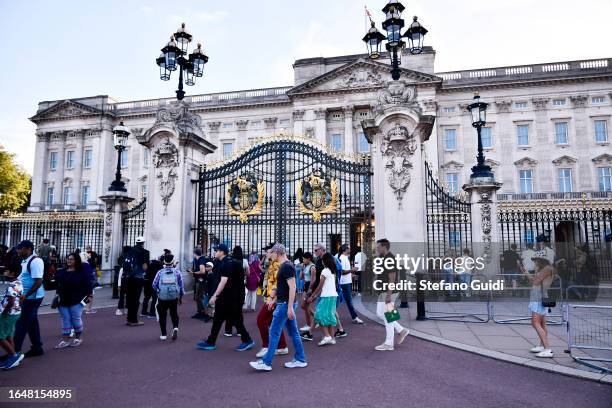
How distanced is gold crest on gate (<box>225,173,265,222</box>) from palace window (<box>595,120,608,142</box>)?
3771 cm

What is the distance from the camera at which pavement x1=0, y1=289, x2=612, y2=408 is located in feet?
15.0

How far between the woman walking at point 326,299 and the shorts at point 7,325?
4626 mm

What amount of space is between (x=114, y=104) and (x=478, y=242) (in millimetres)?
47561

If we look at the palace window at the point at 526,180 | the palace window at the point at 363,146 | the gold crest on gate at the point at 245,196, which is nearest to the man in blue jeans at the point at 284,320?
the gold crest on gate at the point at 245,196

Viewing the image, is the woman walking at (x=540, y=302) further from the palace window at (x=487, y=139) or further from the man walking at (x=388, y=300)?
the palace window at (x=487, y=139)

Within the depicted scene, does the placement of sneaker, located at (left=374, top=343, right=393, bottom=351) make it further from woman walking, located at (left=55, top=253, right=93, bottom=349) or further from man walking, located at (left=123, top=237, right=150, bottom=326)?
man walking, located at (left=123, top=237, right=150, bottom=326)

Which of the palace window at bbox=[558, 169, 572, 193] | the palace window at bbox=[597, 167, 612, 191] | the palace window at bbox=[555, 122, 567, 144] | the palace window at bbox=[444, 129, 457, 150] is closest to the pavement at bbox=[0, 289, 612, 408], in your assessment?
the palace window at bbox=[444, 129, 457, 150]

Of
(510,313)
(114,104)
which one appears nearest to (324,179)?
(510,313)

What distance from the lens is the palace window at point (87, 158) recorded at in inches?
1868

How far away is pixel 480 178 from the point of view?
13031 millimetres

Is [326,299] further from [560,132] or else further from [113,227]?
[560,132]

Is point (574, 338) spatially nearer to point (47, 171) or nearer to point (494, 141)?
point (494, 141)

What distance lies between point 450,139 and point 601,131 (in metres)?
13.7

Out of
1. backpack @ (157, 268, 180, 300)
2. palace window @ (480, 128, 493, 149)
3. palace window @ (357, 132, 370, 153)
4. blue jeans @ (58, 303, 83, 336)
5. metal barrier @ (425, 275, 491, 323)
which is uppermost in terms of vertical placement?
palace window @ (480, 128, 493, 149)
